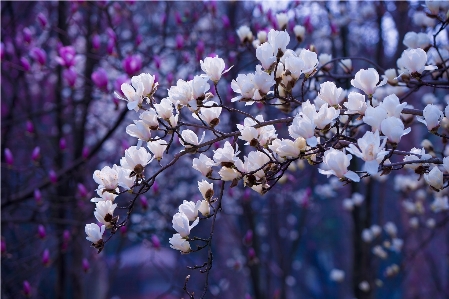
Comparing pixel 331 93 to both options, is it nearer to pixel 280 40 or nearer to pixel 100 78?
pixel 280 40

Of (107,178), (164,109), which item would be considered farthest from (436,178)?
(107,178)

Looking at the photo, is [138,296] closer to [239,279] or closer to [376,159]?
[239,279]

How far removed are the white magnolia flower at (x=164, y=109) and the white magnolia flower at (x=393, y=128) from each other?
0.54 meters

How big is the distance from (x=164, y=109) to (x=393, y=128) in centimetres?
57

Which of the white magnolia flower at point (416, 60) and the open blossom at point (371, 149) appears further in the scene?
the white magnolia flower at point (416, 60)

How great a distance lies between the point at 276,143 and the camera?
1.26 metres

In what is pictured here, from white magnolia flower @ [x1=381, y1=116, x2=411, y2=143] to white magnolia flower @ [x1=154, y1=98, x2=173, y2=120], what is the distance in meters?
0.54

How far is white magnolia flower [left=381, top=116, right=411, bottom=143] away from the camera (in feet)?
3.55

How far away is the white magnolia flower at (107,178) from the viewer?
128 cm

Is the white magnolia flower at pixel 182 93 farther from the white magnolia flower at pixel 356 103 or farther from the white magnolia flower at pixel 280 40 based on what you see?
the white magnolia flower at pixel 356 103

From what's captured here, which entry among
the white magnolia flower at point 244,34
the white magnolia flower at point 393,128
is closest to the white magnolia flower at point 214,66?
the white magnolia flower at point 393,128

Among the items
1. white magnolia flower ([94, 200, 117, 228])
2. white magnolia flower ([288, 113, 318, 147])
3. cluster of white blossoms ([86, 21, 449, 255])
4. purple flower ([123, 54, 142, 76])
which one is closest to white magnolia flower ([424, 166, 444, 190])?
cluster of white blossoms ([86, 21, 449, 255])

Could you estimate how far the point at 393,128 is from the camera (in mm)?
1086

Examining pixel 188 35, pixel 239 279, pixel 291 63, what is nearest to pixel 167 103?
pixel 291 63
